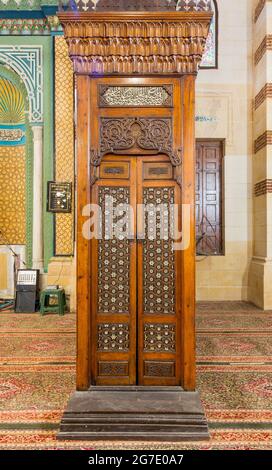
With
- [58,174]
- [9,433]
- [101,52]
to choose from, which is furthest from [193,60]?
[58,174]

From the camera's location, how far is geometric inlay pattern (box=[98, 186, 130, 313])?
98.2 inches

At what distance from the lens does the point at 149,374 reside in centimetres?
248

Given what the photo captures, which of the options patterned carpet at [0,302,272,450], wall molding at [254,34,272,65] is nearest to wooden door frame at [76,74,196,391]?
patterned carpet at [0,302,272,450]

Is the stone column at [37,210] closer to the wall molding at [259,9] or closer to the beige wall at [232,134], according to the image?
the beige wall at [232,134]

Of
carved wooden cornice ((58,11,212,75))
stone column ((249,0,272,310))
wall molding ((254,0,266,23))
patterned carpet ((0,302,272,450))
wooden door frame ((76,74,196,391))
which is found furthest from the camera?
wall molding ((254,0,266,23))

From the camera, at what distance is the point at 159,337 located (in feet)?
8.16

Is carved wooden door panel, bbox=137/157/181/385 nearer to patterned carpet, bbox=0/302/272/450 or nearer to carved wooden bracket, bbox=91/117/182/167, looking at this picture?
carved wooden bracket, bbox=91/117/182/167

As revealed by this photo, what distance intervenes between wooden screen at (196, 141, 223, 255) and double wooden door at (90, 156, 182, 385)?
4.14 meters

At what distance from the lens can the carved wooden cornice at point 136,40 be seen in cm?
229

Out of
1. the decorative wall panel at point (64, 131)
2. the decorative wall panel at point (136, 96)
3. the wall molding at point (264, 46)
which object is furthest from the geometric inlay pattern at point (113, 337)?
the wall molding at point (264, 46)

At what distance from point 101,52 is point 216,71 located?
462 centimetres

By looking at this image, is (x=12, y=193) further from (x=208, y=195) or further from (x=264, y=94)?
(x=264, y=94)

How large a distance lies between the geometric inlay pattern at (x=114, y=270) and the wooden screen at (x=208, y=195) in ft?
13.7

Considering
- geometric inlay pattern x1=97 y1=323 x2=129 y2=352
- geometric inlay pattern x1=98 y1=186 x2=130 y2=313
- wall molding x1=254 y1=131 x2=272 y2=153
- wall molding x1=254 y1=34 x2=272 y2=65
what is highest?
wall molding x1=254 y1=34 x2=272 y2=65
